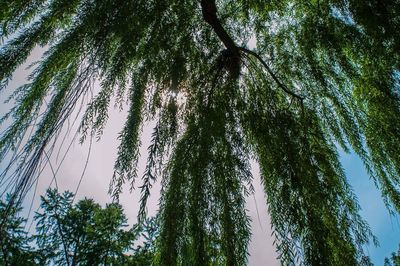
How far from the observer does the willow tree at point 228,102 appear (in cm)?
98

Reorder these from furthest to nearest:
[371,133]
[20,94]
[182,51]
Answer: [371,133]
[182,51]
[20,94]

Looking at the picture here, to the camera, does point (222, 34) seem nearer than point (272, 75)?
No

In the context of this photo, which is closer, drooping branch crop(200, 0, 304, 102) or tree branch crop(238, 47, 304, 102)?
tree branch crop(238, 47, 304, 102)

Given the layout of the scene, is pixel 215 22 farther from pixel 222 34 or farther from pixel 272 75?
pixel 272 75

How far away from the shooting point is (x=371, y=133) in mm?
1589

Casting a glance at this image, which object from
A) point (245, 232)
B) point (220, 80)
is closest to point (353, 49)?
point (220, 80)

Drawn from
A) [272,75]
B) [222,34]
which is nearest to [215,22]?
[222,34]

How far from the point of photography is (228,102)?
150 cm

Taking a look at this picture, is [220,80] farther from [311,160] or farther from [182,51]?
[311,160]

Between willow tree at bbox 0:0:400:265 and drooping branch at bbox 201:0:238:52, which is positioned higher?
drooping branch at bbox 201:0:238:52

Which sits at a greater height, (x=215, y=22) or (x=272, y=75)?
(x=215, y=22)

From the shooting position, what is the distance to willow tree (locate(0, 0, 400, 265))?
0.98 metres

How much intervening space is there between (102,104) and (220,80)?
0.71m

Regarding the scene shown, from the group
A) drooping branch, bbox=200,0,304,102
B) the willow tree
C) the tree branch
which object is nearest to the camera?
the willow tree
